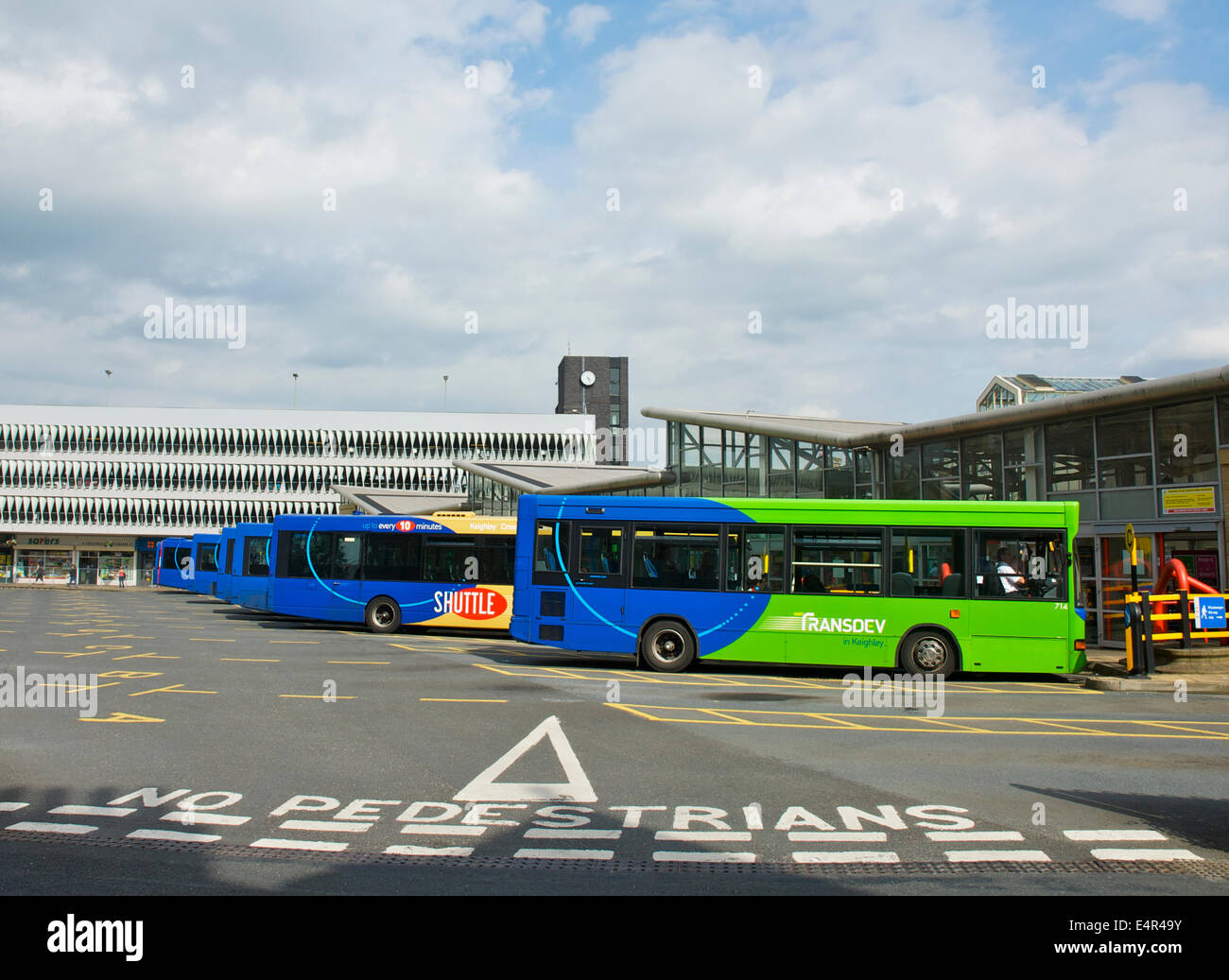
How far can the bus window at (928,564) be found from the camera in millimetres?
16500

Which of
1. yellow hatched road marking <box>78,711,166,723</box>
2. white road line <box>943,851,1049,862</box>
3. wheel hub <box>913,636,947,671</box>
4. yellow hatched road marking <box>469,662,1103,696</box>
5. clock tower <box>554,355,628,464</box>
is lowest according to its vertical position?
yellow hatched road marking <box>469,662,1103,696</box>

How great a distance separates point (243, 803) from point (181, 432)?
82988mm

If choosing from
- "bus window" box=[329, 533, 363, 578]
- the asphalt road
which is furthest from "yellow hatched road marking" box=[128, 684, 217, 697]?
"bus window" box=[329, 533, 363, 578]

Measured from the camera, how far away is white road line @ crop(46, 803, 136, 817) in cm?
716

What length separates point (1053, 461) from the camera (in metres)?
22.6

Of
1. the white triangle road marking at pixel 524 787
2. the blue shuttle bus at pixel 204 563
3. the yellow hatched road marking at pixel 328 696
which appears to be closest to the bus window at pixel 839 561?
the yellow hatched road marking at pixel 328 696

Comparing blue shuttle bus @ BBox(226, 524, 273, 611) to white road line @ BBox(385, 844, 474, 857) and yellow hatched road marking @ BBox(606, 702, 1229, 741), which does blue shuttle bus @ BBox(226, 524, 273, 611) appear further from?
white road line @ BBox(385, 844, 474, 857)

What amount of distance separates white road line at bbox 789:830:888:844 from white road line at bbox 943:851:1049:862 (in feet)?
1.64

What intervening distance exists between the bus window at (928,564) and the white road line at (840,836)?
10.2m

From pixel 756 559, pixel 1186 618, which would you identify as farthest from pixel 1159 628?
pixel 756 559

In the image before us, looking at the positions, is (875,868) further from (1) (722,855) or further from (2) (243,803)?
(2) (243,803)

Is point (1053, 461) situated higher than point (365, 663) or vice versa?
point (1053, 461)

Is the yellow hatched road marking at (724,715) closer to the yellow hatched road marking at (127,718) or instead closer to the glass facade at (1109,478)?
the glass facade at (1109,478)
